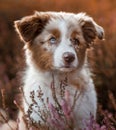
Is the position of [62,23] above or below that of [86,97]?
above

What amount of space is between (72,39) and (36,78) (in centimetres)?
58

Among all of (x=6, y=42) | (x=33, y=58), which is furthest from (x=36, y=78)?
(x=6, y=42)

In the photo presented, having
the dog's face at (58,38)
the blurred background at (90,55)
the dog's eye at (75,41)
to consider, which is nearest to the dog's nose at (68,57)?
the dog's face at (58,38)

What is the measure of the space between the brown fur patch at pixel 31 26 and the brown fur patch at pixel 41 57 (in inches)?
4.6

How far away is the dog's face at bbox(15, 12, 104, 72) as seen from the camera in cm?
700

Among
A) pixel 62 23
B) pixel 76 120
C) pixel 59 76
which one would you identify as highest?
pixel 62 23

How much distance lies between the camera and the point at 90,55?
27.0 ft

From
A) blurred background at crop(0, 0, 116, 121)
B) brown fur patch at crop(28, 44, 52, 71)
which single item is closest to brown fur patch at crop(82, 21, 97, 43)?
brown fur patch at crop(28, 44, 52, 71)

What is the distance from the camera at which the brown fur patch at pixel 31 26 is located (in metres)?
7.35

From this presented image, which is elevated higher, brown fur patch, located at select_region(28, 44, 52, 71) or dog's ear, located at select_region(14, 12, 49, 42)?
dog's ear, located at select_region(14, 12, 49, 42)

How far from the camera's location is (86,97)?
723 cm

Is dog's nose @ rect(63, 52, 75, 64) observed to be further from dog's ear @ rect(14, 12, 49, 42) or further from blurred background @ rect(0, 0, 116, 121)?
dog's ear @ rect(14, 12, 49, 42)

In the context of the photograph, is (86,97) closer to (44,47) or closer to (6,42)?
(44,47)

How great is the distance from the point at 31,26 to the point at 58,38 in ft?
1.33
